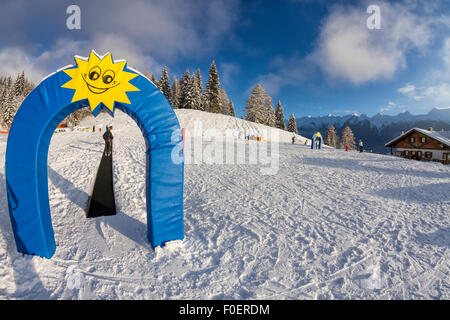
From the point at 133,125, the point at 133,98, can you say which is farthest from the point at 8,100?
the point at 133,98

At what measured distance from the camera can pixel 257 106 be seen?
4634 centimetres

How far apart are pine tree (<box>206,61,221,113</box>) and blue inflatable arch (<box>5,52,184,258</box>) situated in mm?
42751

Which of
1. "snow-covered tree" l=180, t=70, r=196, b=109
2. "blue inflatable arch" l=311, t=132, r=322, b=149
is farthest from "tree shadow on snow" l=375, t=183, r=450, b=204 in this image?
"snow-covered tree" l=180, t=70, r=196, b=109

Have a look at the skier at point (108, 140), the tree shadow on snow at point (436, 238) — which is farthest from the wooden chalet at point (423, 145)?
→ the skier at point (108, 140)

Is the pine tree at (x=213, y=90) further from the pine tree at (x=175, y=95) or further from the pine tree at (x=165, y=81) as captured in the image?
the pine tree at (x=165, y=81)

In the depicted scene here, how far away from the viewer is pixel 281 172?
11859 mm

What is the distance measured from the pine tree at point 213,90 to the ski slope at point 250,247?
39.1 meters

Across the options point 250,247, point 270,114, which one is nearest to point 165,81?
point 270,114

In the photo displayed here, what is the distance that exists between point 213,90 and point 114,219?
4378cm

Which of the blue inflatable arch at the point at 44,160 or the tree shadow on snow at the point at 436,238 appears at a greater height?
the blue inflatable arch at the point at 44,160

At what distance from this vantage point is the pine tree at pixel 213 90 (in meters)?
45.0

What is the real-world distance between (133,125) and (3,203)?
26.4 m

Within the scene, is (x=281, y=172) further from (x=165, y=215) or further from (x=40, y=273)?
(x=40, y=273)

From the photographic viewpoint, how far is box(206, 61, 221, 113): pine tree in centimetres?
4503
